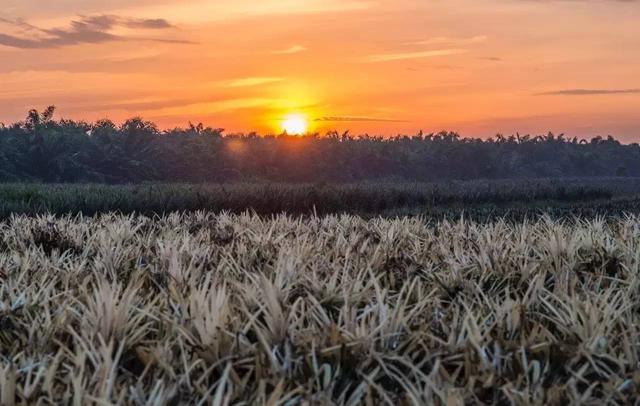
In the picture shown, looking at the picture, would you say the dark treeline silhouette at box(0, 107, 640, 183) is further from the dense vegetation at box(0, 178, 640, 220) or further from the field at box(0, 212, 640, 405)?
the field at box(0, 212, 640, 405)

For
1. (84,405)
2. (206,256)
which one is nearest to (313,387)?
(84,405)

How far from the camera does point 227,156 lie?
132ft


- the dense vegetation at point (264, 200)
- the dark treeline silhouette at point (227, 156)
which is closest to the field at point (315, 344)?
the dense vegetation at point (264, 200)

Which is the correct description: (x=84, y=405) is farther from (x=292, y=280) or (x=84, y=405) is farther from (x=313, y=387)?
(x=292, y=280)

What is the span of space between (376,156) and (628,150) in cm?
4205

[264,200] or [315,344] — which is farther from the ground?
[315,344]

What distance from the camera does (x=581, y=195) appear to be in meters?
34.4

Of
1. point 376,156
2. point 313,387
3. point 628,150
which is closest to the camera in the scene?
point 313,387

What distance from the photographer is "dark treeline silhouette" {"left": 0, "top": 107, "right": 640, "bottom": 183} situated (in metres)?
33.1

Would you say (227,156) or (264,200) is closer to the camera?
(264,200)

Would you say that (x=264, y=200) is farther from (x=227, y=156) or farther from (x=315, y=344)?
(x=227, y=156)

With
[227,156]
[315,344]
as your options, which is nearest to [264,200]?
[315,344]

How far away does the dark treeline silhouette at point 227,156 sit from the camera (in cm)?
3306

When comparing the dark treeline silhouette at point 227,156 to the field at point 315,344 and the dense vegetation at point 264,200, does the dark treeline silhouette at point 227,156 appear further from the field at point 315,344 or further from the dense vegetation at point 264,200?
the field at point 315,344
